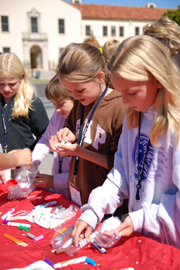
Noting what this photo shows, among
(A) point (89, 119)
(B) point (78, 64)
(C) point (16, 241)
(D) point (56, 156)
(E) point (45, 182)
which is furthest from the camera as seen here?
(D) point (56, 156)

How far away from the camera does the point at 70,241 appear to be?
1415 mm

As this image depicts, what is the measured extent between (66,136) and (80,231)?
2.79ft

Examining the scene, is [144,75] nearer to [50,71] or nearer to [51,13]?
[50,71]

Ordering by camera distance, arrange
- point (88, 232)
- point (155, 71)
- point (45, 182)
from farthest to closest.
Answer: point (45, 182) → point (88, 232) → point (155, 71)

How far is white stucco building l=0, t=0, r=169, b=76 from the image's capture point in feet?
111

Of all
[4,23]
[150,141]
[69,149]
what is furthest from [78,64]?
[4,23]

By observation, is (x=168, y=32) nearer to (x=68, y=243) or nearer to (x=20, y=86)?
(x=20, y=86)

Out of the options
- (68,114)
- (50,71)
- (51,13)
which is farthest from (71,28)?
(68,114)

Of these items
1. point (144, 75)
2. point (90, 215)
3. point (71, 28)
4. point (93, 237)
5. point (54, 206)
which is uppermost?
point (71, 28)

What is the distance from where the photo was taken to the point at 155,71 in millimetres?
1301

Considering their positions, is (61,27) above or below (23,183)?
above

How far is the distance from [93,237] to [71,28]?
37.6 meters

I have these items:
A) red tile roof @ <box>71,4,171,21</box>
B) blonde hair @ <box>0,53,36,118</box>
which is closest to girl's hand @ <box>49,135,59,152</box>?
blonde hair @ <box>0,53,36,118</box>

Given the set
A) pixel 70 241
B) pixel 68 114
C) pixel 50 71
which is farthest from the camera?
pixel 50 71
